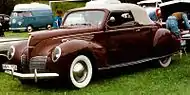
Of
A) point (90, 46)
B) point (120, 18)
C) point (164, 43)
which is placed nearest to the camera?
point (90, 46)

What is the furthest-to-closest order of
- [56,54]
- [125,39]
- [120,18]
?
[120,18] < [125,39] < [56,54]

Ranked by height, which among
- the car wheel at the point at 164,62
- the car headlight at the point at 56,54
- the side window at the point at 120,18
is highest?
the side window at the point at 120,18

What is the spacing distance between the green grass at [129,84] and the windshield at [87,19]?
1.22 m

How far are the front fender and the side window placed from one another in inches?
33.8

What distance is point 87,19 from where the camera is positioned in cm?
1016

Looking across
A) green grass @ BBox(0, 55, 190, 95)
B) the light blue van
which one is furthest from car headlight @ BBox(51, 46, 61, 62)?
the light blue van

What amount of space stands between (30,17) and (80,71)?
81.5 feet

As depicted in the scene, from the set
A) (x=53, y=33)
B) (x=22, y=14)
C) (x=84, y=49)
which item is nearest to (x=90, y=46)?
(x=84, y=49)

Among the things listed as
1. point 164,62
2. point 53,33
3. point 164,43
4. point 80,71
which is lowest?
point 164,62

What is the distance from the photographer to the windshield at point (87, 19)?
9961 millimetres

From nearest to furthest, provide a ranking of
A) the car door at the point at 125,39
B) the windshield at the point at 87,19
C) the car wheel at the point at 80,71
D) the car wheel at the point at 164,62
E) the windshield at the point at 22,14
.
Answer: the car wheel at the point at 80,71 < the car door at the point at 125,39 < the windshield at the point at 87,19 < the car wheel at the point at 164,62 < the windshield at the point at 22,14

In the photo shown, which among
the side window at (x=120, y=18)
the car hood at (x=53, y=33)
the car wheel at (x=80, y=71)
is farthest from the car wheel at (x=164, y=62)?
the car wheel at (x=80, y=71)

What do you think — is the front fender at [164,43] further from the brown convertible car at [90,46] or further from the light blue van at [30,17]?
the light blue van at [30,17]

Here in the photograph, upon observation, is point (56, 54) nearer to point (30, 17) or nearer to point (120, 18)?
point (120, 18)
